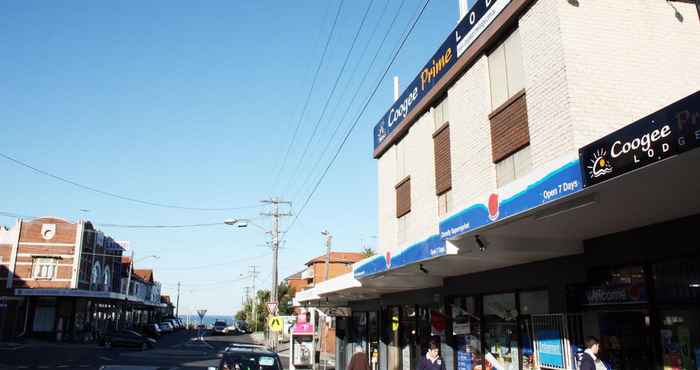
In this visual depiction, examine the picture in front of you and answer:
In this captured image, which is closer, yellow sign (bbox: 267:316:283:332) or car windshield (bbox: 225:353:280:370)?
car windshield (bbox: 225:353:280:370)

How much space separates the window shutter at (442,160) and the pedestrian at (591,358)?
6459 millimetres

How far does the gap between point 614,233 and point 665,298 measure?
3.99 ft

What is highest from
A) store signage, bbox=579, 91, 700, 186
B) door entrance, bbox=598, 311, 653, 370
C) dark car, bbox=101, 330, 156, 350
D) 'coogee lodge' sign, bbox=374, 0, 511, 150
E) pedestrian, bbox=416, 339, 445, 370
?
'coogee lodge' sign, bbox=374, 0, 511, 150

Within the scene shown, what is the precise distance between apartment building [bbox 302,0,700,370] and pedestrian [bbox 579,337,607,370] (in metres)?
0.62

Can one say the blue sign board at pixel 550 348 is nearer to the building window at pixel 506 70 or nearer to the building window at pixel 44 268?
the building window at pixel 506 70

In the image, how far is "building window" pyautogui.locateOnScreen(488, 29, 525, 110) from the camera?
11602 millimetres

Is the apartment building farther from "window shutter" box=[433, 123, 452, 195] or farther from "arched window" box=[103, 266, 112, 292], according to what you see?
"arched window" box=[103, 266, 112, 292]

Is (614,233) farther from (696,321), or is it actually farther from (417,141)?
(417,141)

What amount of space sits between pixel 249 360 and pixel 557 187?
24.6ft

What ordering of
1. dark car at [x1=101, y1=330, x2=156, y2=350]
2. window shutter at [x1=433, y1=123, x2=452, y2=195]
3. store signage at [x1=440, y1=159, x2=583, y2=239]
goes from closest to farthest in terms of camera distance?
store signage at [x1=440, y1=159, x2=583, y2=239], window shutter at [x1=433, y1=123, x2=452, y2=195], dark car at [x1=101, y1=330, x2=156, y2=350]

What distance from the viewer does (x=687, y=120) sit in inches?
194

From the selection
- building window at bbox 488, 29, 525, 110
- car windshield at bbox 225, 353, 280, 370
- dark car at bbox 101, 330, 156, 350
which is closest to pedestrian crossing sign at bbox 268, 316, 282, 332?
car windshield at bbox 225, 353, 280, 370

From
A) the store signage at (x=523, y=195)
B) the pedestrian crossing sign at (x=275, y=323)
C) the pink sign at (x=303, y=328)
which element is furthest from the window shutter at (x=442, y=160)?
the pink sign at (x=303, y=328)

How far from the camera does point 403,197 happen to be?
59.3 feet
